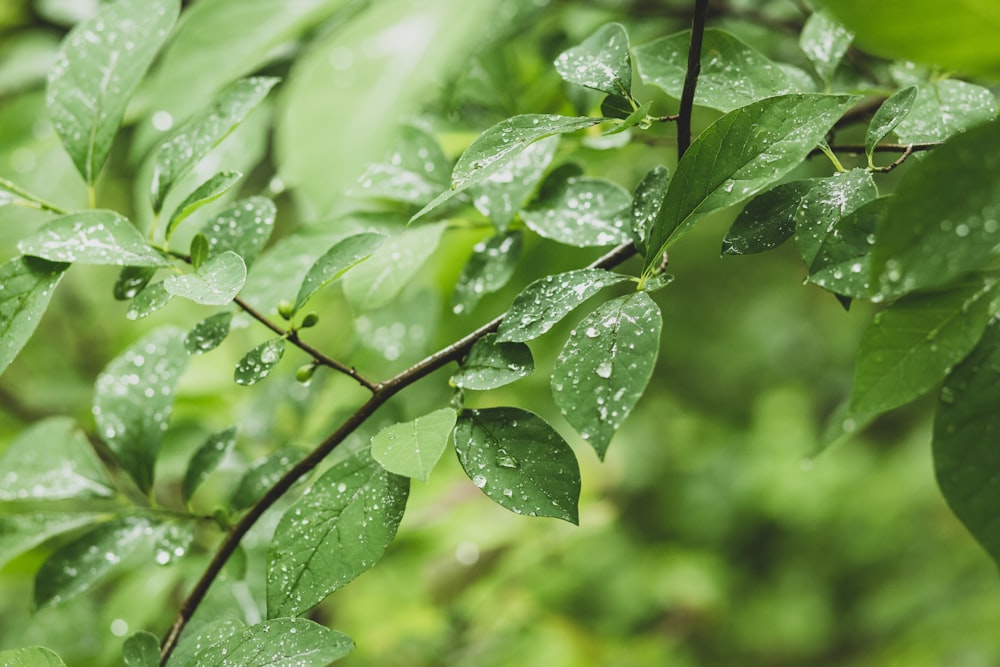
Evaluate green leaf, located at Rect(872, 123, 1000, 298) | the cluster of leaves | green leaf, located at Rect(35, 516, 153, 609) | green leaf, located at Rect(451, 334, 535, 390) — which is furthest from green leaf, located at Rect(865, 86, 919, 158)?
green leaf, located at Rect(35, 516, 153, 609)

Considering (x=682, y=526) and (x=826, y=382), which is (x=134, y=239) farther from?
(x=826, y=382)

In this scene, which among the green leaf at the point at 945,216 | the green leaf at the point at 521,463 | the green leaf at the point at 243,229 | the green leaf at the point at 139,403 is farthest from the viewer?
the green leaf at the point at 139,403

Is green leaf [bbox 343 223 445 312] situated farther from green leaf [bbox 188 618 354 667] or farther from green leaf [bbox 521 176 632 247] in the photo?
green leaf [bbox 188 618 354 667]

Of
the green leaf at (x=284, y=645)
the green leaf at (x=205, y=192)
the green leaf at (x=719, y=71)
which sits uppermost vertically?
the green leaf at (x=205, y=192)

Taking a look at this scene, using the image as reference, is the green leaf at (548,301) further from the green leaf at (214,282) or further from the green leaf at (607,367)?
the green leaf at (214,282)

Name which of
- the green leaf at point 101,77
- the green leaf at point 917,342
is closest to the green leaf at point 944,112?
the green leaf at point 917,342

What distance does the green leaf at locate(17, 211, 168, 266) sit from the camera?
0.43 metres

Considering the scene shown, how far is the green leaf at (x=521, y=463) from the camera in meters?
0.40

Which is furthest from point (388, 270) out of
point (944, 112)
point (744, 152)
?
point (944, 112)

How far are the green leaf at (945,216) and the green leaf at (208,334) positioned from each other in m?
0.41

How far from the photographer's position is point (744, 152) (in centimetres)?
37

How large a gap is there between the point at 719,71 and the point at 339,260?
281mm

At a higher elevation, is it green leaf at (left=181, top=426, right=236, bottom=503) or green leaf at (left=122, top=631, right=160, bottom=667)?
green leaf at (left=122, top=631, right=160, bottom=667)

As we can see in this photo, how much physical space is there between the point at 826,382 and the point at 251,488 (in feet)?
8.92
